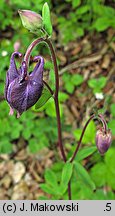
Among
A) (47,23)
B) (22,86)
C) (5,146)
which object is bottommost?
(22,86)

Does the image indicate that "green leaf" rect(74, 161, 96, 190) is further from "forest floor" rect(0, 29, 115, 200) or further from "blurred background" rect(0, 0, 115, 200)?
"forest floor" rect(0, 29, 115, 200)

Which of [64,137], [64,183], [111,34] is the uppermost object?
[111,34]

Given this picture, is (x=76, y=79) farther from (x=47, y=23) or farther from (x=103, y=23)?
(x=47, y=23)

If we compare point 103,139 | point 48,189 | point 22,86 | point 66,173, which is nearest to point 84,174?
point 66,173

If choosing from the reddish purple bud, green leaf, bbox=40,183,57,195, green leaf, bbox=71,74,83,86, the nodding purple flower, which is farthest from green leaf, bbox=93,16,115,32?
the nodding purple flower

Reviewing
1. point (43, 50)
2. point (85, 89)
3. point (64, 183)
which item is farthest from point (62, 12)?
point (64, 183)

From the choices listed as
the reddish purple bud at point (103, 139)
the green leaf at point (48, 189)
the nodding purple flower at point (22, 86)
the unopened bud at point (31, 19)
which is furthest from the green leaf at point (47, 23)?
the green leaf at point (48, 189)

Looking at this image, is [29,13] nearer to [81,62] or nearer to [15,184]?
[15,184]
